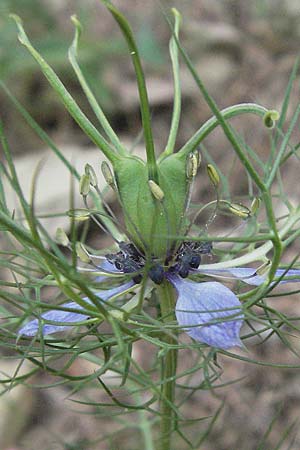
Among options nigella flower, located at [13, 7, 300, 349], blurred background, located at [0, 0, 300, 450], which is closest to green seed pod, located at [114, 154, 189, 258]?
nigella flower, located at [13, 7, 300, 349]

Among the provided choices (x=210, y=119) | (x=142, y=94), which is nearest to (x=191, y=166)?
(x=210, y=119)

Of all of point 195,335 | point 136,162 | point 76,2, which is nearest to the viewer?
point 195,335

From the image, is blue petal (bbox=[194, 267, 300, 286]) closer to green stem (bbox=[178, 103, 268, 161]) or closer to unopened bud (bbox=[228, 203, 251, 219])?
unopened bud (bbox=[228, 203, 251, 219])

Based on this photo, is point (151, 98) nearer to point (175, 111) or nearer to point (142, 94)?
point (175, 111)

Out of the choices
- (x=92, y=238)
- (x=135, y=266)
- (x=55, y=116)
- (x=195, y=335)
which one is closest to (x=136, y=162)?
(x=135, y=266)

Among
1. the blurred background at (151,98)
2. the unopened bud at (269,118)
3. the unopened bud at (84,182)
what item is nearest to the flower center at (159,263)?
the unopened bud at (84,182)

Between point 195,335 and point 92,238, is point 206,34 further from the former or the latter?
point 195,335
